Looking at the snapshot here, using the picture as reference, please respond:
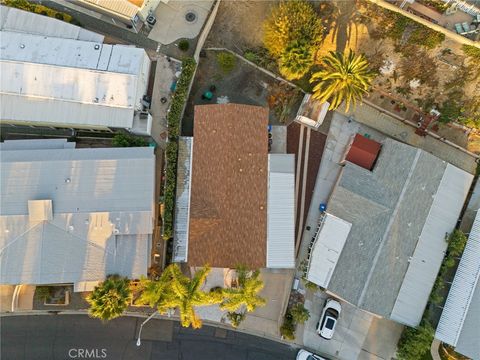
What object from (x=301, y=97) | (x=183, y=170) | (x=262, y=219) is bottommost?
(x=262, y=219)

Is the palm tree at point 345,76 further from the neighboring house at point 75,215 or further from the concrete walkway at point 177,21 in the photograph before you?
the neighboring house at point 75,215

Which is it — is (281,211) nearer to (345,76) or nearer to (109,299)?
(345,76)

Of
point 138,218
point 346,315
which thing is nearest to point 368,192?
point 346,315

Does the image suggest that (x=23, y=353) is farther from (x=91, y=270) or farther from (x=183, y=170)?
(x=183, y=170)

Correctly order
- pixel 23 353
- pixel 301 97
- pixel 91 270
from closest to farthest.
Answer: pixel 91 270, pixel 23 353, pixel 301 97

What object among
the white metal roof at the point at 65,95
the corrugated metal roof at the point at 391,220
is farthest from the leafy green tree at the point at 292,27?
the white metal roof at the point at 65,95

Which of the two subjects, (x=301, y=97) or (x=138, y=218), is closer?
(x=138, y=218)
